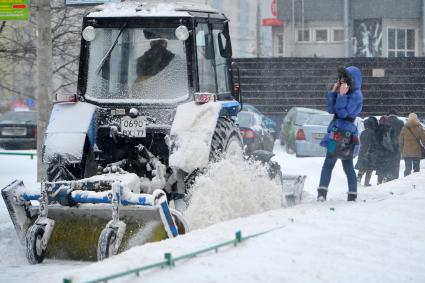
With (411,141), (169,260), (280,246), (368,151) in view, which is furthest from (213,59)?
(411,141)

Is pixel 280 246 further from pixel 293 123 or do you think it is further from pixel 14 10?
pixel 293 123

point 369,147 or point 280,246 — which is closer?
point 280,246

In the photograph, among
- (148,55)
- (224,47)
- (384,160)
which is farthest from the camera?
(384,160)

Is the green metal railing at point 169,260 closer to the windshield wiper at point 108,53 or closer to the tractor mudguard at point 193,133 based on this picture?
the tractor mudguard at point 193,133

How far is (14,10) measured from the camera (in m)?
15.8

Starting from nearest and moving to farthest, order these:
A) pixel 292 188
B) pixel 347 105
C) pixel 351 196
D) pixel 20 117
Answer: pixel 347 105 → pixel 351 196 → pixel 292 188 → pixel 20 117

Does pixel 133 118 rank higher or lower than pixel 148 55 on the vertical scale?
lower

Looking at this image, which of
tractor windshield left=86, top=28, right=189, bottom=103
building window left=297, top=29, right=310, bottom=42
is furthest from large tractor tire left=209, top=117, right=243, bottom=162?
building window left=297, top=29, right=310, bottom=42

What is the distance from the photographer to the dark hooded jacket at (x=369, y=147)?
63.3ft

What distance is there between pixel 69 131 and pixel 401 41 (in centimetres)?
3814

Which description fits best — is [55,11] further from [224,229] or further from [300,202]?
[224,229]

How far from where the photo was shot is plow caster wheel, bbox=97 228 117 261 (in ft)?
27.3

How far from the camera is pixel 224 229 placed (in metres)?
8.52

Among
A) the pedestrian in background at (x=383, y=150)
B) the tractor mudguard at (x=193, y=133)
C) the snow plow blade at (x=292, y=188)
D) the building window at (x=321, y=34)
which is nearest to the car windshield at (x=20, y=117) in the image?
the pedestrian in background at (x=383, y=150)
